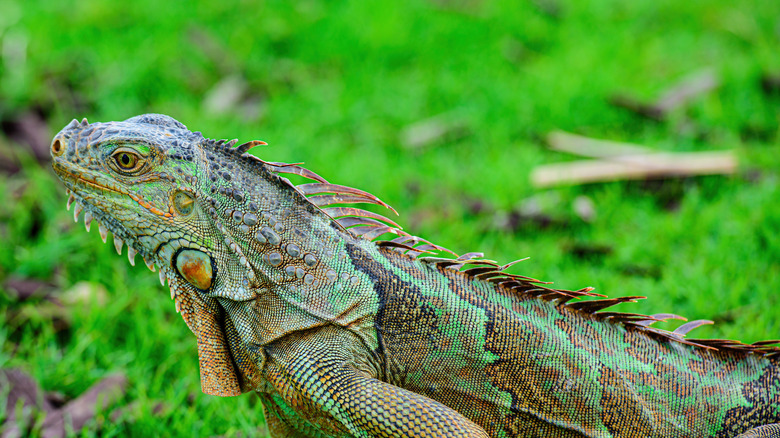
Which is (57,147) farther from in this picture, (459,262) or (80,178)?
(459,262)

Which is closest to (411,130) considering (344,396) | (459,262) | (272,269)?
(459,262)

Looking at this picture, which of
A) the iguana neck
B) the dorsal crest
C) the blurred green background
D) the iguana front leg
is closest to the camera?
the iguana front leg

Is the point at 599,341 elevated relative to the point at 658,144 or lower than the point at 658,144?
lower

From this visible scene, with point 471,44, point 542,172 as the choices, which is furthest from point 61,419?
point 471,44

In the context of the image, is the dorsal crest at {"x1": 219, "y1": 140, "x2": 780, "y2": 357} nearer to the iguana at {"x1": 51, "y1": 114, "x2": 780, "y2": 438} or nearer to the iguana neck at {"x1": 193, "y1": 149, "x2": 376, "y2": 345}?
the iguana at {"x1": 51, "y1": 114, "x2": 780, "y2": 438}

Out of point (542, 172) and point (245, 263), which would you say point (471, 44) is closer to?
point (542, 172)

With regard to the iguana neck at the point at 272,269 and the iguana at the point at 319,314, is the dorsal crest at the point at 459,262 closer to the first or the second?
the iguana at the point at 319,314

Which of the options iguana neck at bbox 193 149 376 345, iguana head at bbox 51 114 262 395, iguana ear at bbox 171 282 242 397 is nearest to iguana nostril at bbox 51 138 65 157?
iguana head at bbox 51 114 262 395
